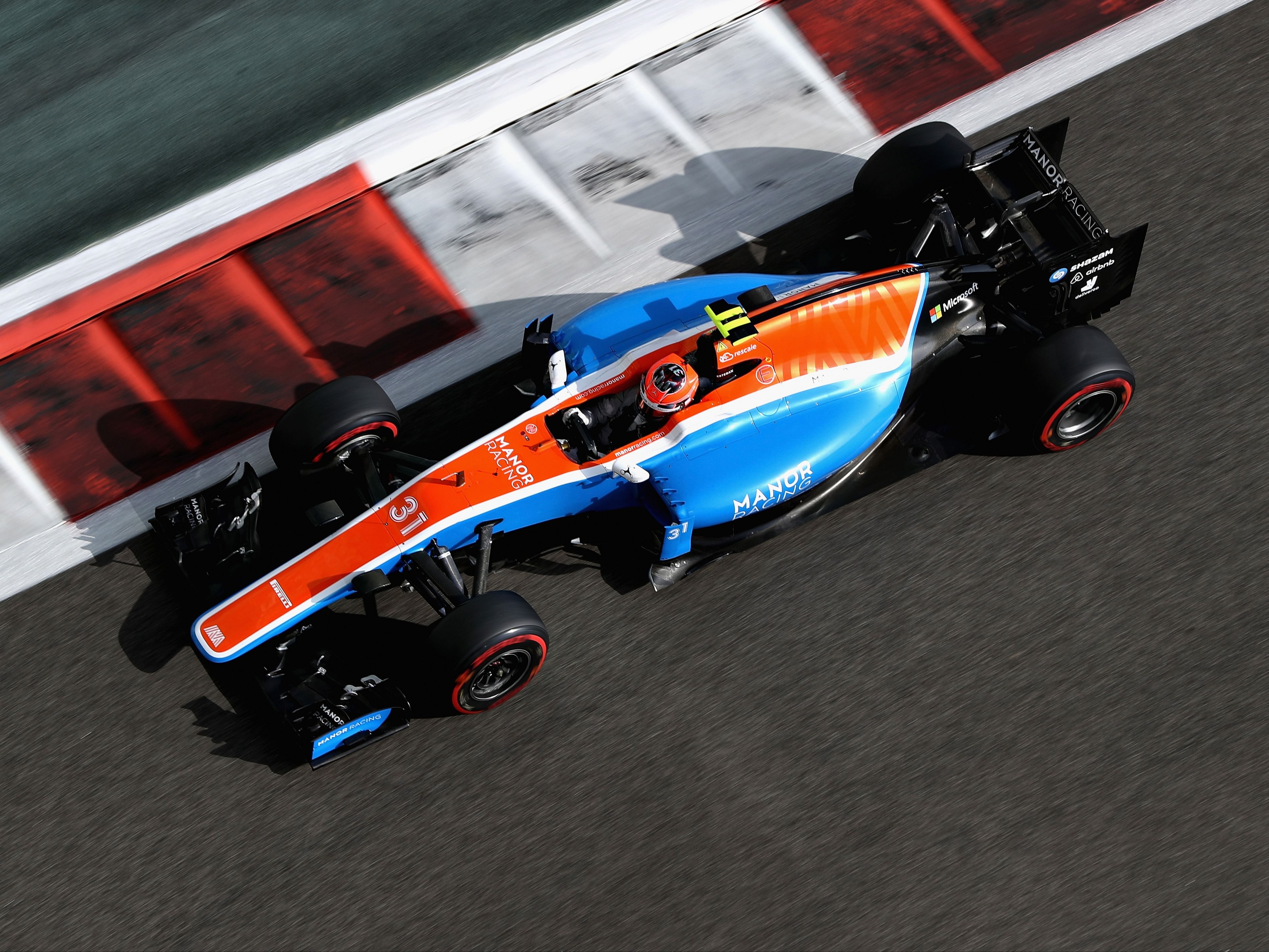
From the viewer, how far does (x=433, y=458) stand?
6.74 m

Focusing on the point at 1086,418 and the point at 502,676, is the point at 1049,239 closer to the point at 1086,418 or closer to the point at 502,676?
the point at 1086,418

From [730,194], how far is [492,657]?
359 centimetres

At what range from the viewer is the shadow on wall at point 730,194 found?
24.4 feet

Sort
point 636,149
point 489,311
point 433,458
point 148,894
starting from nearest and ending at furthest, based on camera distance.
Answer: point 148,894 < point 433,458 < point 489,311 < point 636,149

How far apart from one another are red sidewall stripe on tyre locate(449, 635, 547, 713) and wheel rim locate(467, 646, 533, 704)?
0.02 meters

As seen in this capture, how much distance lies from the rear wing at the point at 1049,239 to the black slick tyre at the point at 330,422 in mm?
3372

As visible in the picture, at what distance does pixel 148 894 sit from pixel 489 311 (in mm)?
3667

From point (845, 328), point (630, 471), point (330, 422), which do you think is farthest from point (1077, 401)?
point (330, 422)

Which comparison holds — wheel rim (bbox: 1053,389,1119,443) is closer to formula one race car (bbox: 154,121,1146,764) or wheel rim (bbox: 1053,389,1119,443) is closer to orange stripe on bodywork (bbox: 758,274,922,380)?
formula one race car (bbox: 154,121,1146,764)

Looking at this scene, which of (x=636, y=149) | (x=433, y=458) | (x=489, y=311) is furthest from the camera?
(x=636, y=149)

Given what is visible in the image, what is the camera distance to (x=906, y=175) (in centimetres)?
673

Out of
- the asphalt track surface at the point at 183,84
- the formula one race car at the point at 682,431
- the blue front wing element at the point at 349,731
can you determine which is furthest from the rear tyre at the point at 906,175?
the blue front wing element at the point at 349,731

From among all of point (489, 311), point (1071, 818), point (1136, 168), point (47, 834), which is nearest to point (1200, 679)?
point (1071, 818)

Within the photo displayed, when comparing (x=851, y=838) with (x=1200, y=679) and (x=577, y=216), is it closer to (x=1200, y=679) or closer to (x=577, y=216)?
(x=1200, y=679)
